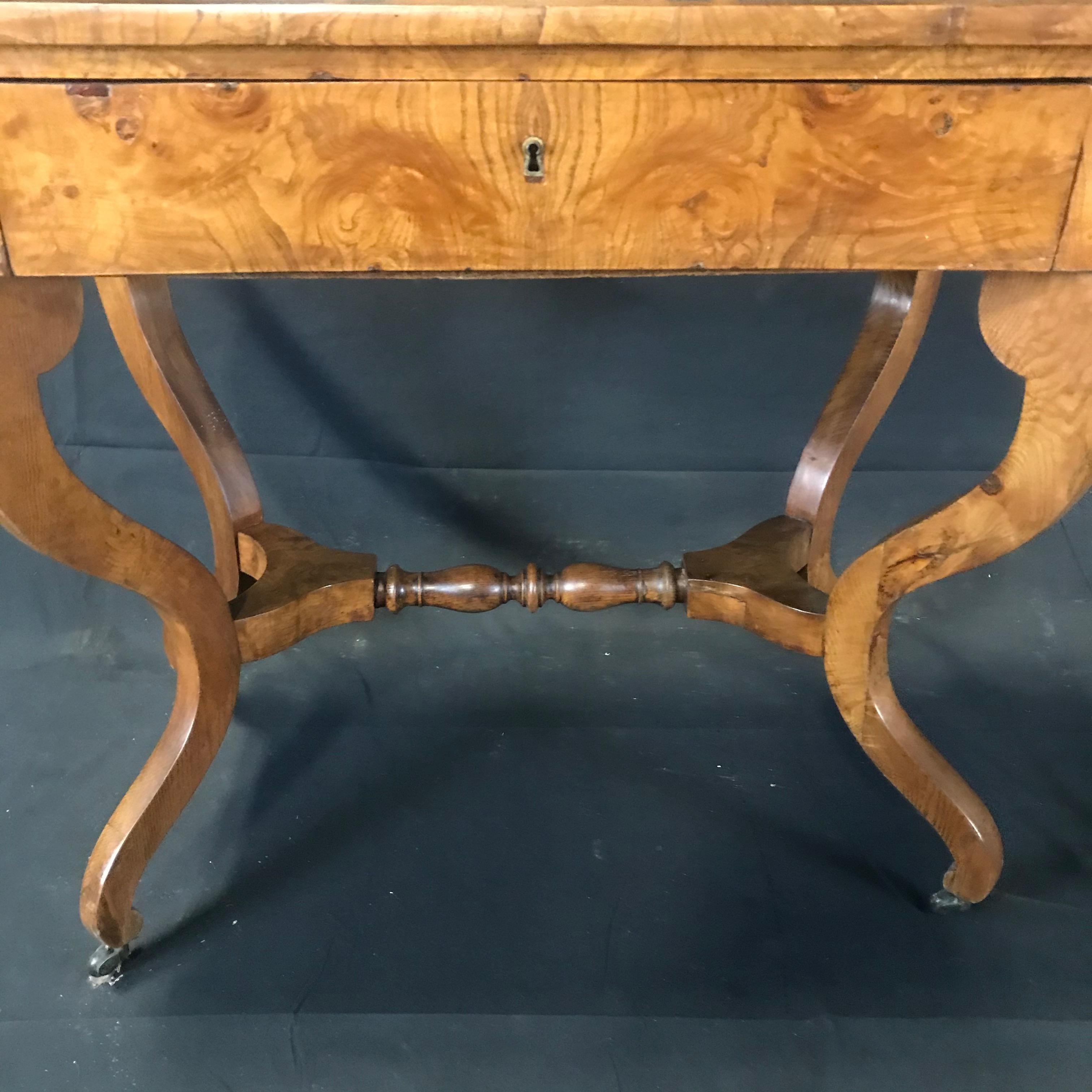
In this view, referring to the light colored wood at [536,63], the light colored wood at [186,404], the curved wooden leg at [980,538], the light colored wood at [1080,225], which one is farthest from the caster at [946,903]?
the light colored wood at [186,404]

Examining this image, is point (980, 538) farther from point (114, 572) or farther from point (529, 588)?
point (114, 572)

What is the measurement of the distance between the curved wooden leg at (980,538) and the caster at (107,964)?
28.7 inches

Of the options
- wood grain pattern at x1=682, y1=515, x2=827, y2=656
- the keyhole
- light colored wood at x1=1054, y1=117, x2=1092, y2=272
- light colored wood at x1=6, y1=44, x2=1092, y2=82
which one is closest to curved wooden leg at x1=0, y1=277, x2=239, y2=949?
light colored wood at x1=6, y1=44, x2=1092, y2=82

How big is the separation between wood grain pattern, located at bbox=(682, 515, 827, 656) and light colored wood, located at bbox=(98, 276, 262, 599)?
0.56 metres

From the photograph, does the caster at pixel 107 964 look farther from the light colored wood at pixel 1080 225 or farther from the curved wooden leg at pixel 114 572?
the light colored wood at pixel 1080 225

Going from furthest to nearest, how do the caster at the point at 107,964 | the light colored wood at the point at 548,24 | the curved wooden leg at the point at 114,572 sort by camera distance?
the caster at the point at 107,964 → the curved wooden leg at the point at 114,572 → the light colored wood at the point at 548,24

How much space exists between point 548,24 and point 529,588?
2.27ft

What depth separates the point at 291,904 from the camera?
1.12 metres

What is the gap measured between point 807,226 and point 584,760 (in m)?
0.74

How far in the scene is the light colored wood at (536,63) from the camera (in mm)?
682

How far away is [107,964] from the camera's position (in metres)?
1.05

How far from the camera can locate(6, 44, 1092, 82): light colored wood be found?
0.68 m

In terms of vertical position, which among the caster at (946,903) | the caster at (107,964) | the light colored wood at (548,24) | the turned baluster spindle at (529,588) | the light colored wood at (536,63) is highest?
the light colored wood at (548,24)

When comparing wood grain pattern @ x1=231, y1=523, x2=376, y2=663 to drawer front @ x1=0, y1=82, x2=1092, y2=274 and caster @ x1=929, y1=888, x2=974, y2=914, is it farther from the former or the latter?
caster @ x1=929, y1=888, x2=974, y2=914
